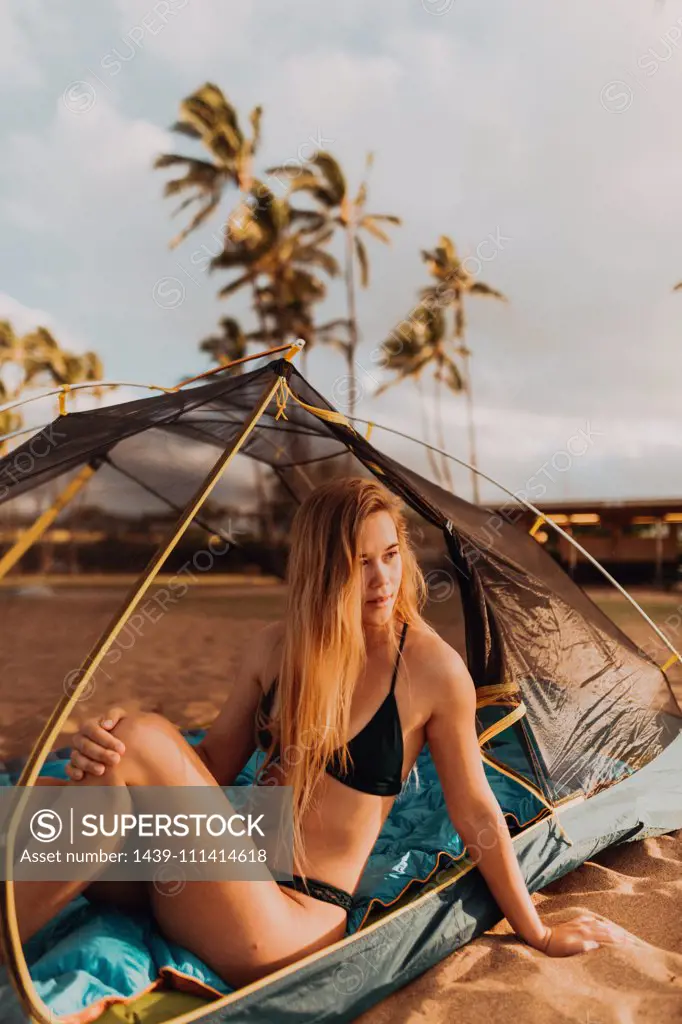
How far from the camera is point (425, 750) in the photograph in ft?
11.4

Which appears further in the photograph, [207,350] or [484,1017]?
[207,350]

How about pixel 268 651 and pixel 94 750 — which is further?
pixel 268 651

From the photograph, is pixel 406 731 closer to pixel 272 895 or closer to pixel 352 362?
pixel 272 895

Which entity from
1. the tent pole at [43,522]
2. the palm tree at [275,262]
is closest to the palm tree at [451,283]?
the palm tree at [275,262]

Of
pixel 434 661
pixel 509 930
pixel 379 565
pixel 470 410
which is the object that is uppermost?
pixel 470 410

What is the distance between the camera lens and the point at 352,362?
2203 centimetres

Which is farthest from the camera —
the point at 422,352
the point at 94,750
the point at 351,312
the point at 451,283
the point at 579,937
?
the point at 422,352

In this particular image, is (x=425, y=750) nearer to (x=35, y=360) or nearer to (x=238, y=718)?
(x=238, y=718)

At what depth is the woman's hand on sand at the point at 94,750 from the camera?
1.43m

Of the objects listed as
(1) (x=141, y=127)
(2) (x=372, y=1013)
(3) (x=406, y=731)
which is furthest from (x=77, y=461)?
(1) (x=141, y=127)

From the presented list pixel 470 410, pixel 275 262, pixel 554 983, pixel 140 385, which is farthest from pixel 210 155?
pixel 554 983

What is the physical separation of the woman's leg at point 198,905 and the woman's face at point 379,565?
55cm

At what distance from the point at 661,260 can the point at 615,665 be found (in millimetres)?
33489

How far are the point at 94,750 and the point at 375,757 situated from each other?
2.11 feet
